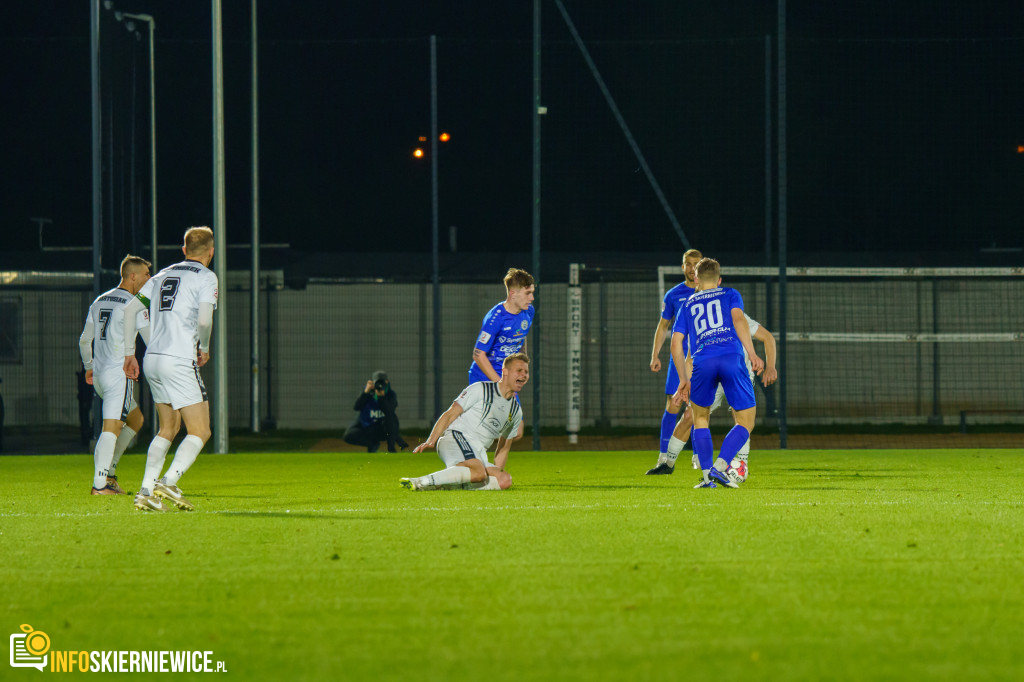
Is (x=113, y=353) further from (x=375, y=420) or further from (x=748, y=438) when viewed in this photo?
(x=375, y=420)

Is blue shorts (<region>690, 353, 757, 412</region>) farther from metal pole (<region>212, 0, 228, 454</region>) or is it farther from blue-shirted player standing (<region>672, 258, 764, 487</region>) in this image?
metal pole (<region>212, 0, 228, 454</region>)

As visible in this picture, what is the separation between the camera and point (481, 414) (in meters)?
8.58

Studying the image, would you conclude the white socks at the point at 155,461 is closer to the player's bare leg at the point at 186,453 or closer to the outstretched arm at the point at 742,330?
the player's bare leg at the point at 186,453

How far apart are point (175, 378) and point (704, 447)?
158 inches

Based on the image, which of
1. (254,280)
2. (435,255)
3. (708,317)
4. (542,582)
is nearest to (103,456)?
(708,317)

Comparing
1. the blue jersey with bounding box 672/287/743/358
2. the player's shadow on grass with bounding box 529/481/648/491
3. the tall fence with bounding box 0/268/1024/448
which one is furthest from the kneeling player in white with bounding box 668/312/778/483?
the tall fence with bounding box 0/268/1024/448

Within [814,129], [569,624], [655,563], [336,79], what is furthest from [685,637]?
[336,79]

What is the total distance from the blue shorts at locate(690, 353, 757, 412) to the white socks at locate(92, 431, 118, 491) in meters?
4.50

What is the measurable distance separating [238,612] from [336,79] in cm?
2091

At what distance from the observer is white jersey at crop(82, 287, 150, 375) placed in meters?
9.34

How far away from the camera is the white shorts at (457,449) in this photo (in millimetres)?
8602

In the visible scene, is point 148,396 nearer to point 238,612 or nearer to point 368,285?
point 368,285

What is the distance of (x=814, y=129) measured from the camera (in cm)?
2008

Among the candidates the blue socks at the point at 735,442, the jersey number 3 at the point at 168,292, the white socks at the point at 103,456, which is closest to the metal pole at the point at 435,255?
the white socks at the point at 103,456
